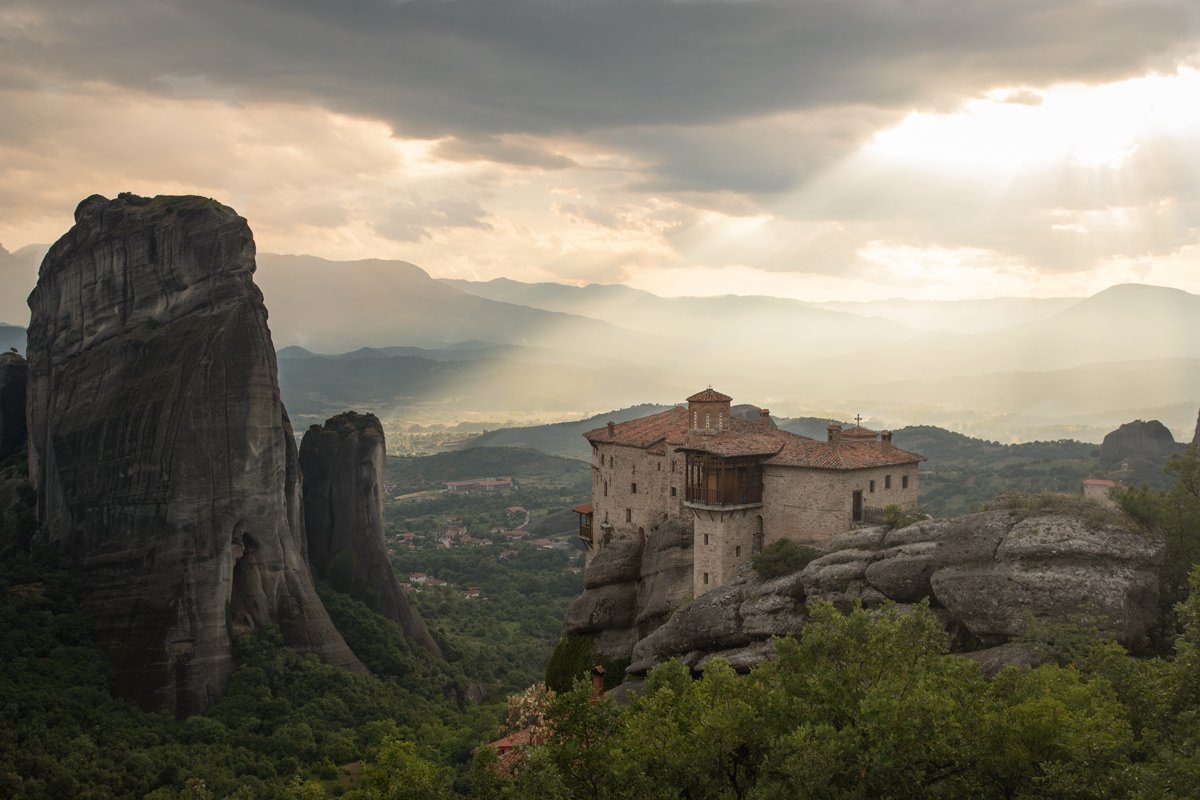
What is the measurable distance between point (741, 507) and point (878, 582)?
10054mm

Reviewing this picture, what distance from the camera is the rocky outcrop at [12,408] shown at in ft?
323

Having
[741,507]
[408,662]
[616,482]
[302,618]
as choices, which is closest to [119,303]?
[302,618]

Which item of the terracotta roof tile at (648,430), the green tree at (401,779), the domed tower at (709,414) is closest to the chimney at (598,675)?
the terracotta roof tile at (648,430)

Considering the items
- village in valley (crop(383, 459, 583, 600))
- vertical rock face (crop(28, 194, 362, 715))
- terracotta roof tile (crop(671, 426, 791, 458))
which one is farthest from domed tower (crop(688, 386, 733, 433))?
village in valley (crop(383, 459, 583, 600))

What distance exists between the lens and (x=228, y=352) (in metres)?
82.9

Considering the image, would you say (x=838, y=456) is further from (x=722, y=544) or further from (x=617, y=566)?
(x=617, y=566)

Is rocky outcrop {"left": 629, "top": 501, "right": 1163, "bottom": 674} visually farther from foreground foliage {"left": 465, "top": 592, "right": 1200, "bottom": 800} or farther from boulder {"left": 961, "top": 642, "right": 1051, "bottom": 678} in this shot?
foreground foliage {"left": 465, "top": 592, "right": 1200, "bottom": 800}

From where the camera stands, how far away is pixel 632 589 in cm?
5653

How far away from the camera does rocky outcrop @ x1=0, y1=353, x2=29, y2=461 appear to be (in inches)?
3871

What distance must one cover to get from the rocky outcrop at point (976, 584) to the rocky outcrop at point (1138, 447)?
127 meters

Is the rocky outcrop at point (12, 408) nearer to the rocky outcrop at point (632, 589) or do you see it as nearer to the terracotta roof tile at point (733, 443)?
the rocky outcrop at point (632, 589)

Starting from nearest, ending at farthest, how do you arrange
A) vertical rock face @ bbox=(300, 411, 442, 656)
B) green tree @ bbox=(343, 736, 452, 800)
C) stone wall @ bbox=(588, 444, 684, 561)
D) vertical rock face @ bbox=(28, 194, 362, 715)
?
1. green tree @ bbox=(343, 736, 452, 800)
2. stone wall @ bbox=(588, 444, 684, 561)
3. vertical rock face @ bbox=(28, 194, 362, 715)
4. vertical rock face @ bbox=(300, 411, 442, 656)

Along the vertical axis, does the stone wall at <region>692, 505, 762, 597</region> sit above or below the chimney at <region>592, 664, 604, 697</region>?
above

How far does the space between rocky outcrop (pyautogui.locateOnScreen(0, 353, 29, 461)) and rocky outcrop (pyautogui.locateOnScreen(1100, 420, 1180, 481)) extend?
466 ft
